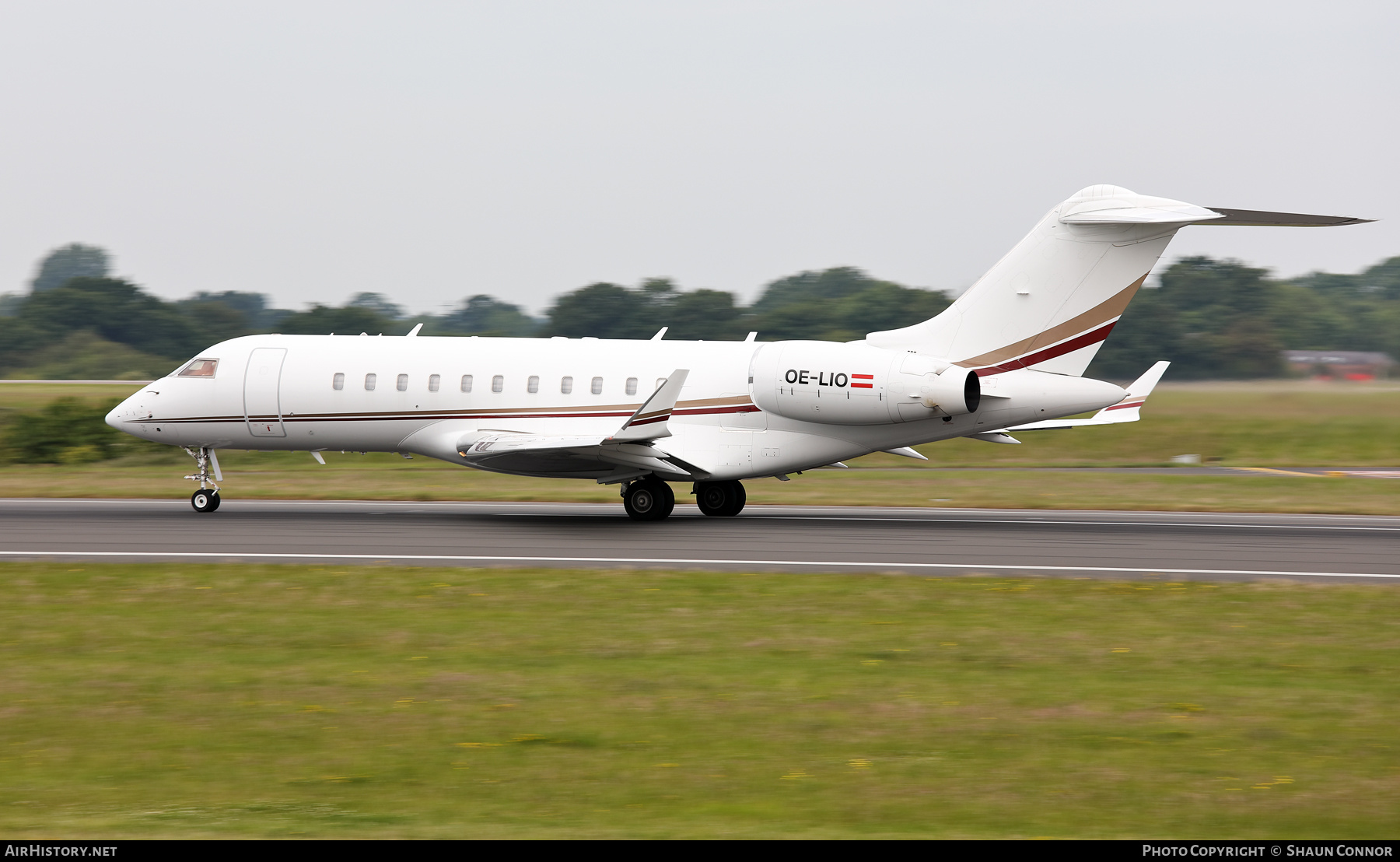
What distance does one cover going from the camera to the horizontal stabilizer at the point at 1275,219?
67.1 ft

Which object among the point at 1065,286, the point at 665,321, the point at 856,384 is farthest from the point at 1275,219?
the point at 665,321

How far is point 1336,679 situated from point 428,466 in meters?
31.3

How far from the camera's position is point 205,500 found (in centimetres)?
2511

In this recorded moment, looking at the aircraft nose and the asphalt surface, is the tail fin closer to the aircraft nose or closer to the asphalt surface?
the asphalt surface

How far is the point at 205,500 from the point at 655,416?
31.3 ft

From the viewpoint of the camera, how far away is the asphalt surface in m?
18.2

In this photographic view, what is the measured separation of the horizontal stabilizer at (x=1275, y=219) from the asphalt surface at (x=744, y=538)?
16.5ft

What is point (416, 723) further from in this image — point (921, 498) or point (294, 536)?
point (921, 498)

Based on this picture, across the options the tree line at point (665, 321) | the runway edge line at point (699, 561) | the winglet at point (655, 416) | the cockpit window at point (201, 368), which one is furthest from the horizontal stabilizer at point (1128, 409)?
Result: the tree line at point (665, 321)

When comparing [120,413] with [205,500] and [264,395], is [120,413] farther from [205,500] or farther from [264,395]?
[264,395]

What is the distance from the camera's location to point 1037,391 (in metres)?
21.9

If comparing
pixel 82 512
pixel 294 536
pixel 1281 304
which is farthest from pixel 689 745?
pixel 1281 304

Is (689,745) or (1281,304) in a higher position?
(1281,304)

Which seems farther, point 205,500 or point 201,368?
point 201,368
